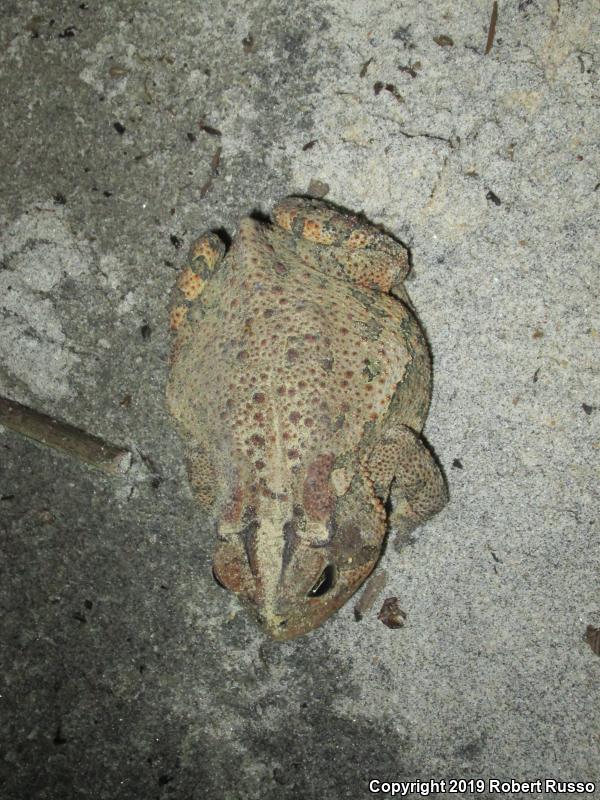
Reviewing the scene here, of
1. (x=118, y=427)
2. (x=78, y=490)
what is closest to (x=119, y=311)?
(x=118, y=427)

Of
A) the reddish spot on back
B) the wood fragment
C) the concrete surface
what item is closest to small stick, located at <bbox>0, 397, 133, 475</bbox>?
the concrete surface

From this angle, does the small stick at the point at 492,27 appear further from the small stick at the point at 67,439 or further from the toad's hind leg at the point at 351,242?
the small stick at the point at 67,439

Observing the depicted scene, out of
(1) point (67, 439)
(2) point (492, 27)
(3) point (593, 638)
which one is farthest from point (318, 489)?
(2) point (492, 27)

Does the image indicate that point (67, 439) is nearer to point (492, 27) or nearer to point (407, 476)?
point (407, 476)

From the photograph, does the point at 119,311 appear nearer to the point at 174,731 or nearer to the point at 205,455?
the point at 205,455

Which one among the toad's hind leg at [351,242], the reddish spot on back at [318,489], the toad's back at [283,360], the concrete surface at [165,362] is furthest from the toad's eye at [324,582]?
the toad's hind leg at [351,242]

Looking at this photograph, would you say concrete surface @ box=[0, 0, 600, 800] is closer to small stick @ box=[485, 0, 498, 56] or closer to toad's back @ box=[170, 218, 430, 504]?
small stick @ box=[485, 0, 498, 56]
